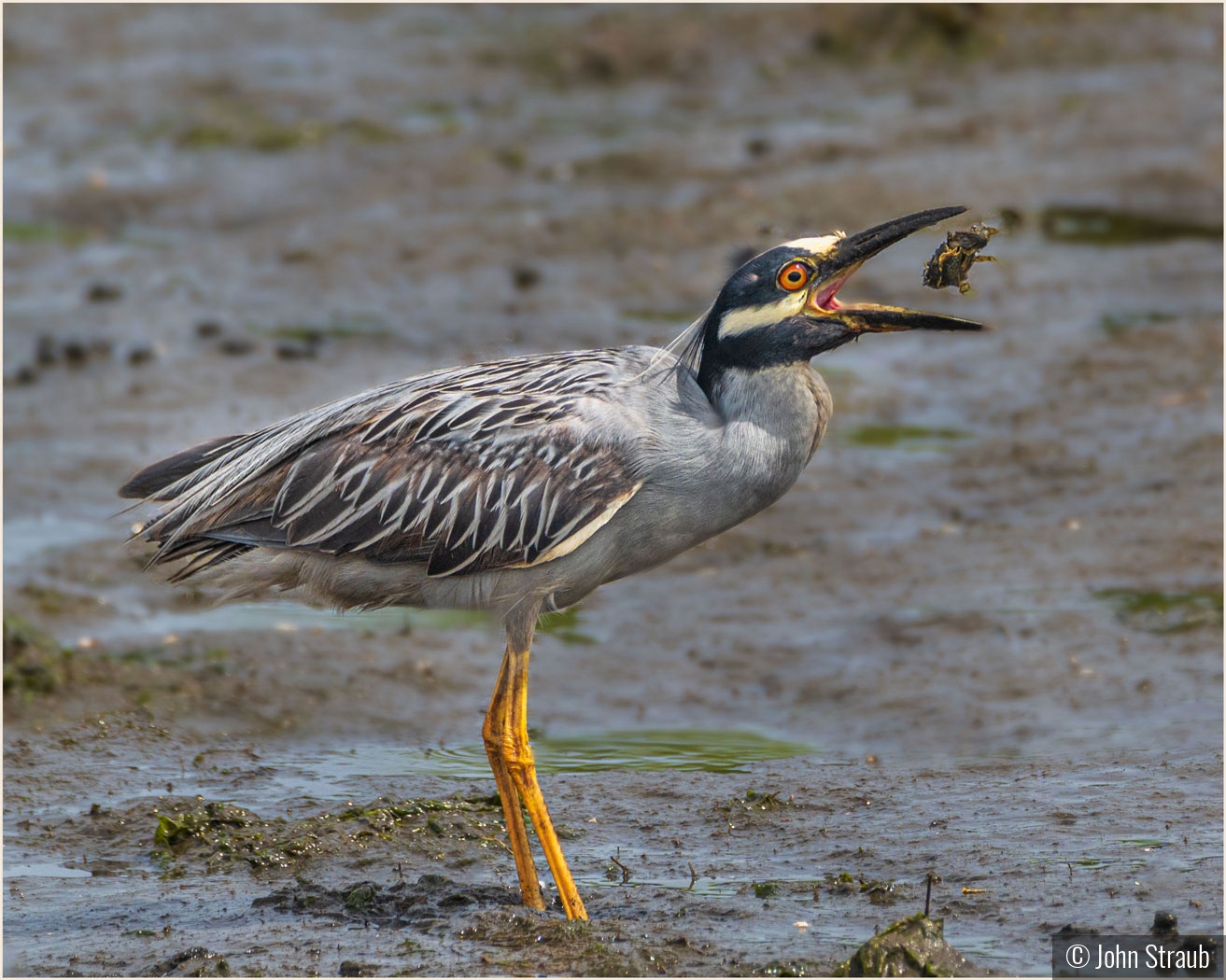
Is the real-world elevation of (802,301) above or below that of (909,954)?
above

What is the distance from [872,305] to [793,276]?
0.35 m

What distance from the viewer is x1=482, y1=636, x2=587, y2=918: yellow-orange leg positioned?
707 cm

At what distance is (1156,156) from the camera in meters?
16.3

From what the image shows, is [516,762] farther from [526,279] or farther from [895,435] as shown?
[526,279]

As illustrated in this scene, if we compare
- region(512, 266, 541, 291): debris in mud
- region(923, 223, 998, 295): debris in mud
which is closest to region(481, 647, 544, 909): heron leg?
region(923, 223, 998, 295): debris in mud

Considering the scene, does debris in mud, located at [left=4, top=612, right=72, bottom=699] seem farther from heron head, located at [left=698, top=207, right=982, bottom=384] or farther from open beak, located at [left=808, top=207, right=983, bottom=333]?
open beak, located at [left=808, top=207, right=983, bottom=333]

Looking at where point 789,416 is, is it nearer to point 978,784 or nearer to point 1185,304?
point 978,784

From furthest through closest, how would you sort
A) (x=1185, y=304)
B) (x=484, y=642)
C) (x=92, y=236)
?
(x=92, y=236)
(x=1185, y=304)
(x=484, y=642)

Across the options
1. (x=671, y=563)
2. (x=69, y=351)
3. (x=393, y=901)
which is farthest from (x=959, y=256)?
(x=69, y=351)

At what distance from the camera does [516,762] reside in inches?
285

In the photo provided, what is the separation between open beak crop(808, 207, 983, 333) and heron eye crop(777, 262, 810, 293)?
2.5 inches

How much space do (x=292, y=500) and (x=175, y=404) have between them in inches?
229

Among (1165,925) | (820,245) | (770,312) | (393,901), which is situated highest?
(820,245)

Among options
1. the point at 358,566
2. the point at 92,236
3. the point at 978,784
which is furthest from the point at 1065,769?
the point at 92,236
